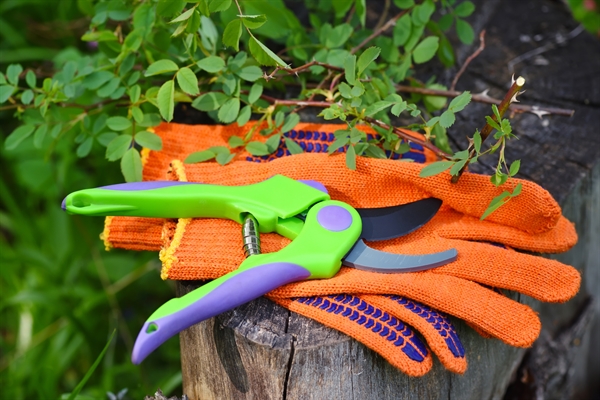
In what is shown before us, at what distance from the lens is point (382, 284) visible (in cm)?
114

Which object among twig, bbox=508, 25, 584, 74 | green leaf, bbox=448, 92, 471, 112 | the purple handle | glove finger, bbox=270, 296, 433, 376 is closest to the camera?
the purple handle

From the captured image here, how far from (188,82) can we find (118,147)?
249 millimetres

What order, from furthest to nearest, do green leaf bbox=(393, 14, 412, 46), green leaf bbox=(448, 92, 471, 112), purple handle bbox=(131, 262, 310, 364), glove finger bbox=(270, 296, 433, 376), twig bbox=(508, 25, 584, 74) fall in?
twig bbox=(508, 25, 584, 74) → green leaf bbox=(393, 14, 412, 46) → green leaf bbox=(448, 92, 471, 112) → glove finger bbox=(270, 296, 433, 376) → purple handle bbox=(131, 262, 310, 364)

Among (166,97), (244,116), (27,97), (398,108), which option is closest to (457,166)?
(398,108)

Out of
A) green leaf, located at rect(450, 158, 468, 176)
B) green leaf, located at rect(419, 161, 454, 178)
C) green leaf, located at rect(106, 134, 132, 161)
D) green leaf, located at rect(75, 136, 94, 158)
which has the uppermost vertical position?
green leaf, located at rect(450, 158, 468, 176)

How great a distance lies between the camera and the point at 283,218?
121cm

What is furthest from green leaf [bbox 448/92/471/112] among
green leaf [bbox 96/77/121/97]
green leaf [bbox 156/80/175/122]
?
green leaf [bbox 96/77/121/97]

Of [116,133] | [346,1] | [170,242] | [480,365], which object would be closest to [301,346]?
[170,242]

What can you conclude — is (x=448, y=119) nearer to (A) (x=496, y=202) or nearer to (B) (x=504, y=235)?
(A) (x=496, y=202)

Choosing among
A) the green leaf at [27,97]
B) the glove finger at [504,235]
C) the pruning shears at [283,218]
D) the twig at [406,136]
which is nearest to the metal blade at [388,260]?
the pruning shears at [283,218]

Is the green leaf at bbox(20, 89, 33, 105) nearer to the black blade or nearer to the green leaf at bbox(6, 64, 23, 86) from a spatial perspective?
the green leaf at bbox(6, 64, 23, 86)

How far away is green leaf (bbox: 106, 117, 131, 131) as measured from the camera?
1.45m

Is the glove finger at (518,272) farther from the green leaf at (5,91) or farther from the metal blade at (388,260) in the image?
the green leaf at (5,91)

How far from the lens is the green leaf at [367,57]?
1.24 metres
